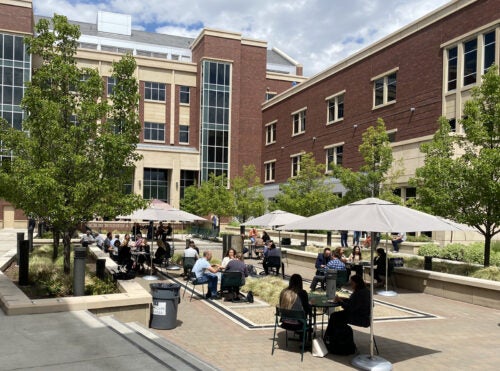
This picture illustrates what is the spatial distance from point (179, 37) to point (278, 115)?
4114 centimetres

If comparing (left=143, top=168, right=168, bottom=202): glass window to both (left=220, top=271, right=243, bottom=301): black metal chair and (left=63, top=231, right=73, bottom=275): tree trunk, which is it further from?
(left=220, top=271, right=243, bottom=301): black metal chair

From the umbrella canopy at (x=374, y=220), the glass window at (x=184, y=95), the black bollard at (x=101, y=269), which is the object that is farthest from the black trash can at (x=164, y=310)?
the glass window at (x=184, y=95)

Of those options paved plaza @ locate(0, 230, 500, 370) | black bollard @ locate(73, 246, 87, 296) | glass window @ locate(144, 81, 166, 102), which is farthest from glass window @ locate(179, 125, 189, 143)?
paved plaza @ locate(0, 230, 500, 370)

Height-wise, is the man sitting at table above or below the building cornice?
below

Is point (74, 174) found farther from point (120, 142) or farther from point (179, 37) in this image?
point (179, 37)

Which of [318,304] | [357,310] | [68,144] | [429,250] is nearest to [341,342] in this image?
[357,310]

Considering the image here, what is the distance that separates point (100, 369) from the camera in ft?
22.7

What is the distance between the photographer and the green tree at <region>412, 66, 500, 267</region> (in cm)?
1551

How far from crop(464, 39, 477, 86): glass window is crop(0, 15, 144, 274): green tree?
22.6 metres

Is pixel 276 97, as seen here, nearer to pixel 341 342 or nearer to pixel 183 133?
pixel 183 133

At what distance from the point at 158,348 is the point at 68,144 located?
6.96 metres

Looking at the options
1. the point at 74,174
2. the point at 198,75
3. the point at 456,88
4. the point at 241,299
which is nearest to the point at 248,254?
the point at 241,299

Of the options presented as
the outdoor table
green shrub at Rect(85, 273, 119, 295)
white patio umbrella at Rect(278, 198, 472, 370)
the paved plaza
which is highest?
white patio umbrella at Rect(278, 198, 472, 370)

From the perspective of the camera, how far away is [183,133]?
197 feet
